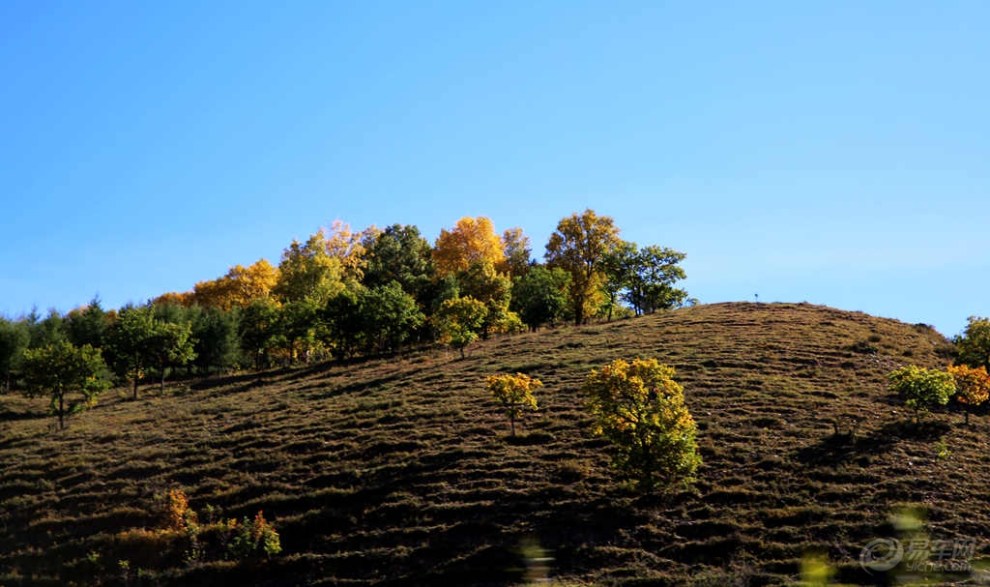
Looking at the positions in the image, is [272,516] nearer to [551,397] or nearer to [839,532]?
[551,397]

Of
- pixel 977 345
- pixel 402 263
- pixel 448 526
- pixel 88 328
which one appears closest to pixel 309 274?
pixel 402 263

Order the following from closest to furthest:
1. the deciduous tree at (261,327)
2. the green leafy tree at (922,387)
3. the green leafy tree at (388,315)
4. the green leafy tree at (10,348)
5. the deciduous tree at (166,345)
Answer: the green leafy tree at (922,387) → the deciduous tree at (166,345) → the green leafy tree at (388,315) → the green leafy tree at (10,348) → the deciduous tree at (261,327)

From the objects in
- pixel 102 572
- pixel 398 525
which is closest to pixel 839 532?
pixel 398 525

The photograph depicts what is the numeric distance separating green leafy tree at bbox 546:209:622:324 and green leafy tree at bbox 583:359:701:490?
5043cm

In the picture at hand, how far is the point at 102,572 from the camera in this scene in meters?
29.2

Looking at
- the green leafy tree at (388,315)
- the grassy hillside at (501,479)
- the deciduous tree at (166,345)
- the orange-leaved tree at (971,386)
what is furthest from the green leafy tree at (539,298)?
the orange-leaved tree at (971,386)

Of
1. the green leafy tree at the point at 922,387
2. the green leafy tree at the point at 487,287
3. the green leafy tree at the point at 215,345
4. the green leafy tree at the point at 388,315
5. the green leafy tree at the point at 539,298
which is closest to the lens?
the green leafy tree at the point at 922,387

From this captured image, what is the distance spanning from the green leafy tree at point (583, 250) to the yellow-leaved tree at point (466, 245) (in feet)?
75.2

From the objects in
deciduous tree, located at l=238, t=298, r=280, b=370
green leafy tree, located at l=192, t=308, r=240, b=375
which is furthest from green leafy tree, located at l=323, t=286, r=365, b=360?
green leafy tree, located at l=192, t=308, r=240, b=375

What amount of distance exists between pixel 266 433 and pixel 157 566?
15537 mm

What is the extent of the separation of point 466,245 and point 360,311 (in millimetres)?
36355

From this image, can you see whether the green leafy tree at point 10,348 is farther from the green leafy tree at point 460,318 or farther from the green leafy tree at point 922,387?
the green leafy tree at point 922,387

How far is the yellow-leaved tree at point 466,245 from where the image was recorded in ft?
345

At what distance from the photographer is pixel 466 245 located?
107125 mm
